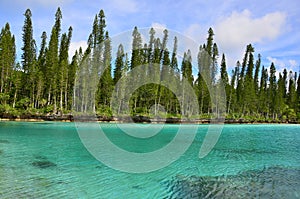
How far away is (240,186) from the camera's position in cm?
983

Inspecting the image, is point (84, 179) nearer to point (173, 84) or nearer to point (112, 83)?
point (112, 83)

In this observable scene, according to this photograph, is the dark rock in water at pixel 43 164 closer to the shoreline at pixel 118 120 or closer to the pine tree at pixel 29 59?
the shoreline at pixel 118 120

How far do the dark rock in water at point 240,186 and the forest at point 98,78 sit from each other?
3512cm

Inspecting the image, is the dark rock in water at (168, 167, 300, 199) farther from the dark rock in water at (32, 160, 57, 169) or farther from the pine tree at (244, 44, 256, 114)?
the pine tree at (244, 44, 256, 114)

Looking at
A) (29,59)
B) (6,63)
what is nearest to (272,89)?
(29,59)

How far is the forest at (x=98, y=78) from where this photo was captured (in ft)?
145

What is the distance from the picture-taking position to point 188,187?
9430 mm

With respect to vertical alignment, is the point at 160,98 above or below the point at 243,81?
below

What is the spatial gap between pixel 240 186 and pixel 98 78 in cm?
4160

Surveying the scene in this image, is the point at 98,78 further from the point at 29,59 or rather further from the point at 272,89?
the point at 272,89

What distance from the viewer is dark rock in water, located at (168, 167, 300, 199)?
8.80 m

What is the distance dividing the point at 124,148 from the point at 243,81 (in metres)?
61.4

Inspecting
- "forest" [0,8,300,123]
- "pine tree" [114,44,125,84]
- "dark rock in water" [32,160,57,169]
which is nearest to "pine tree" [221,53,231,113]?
"forest" [0,8,300,123]

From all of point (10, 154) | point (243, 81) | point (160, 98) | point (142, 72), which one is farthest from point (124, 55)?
point (10, 154)
